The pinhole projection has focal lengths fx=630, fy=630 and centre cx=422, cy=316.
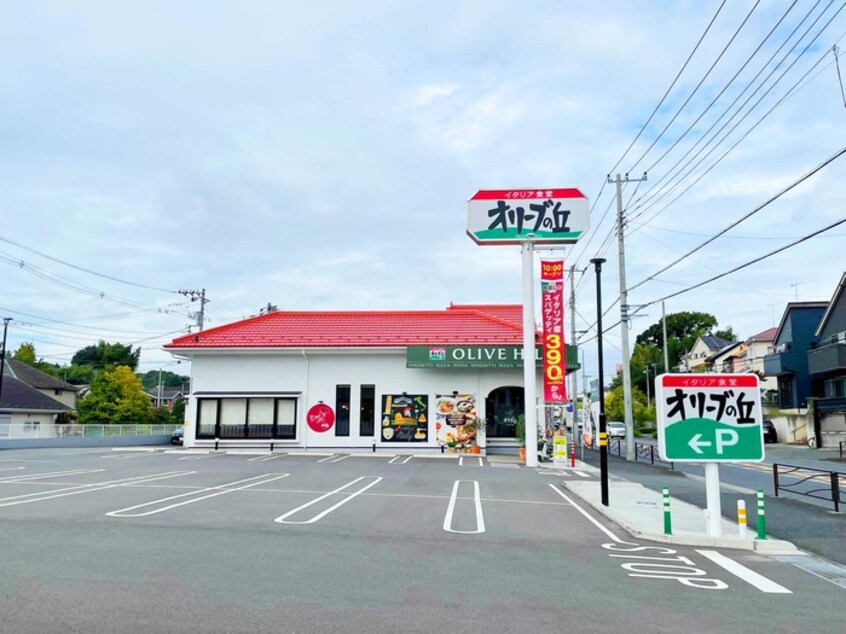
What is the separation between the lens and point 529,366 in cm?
2384

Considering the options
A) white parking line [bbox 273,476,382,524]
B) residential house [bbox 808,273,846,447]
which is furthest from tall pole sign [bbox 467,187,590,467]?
residential house [bbox 808,273,846,447]

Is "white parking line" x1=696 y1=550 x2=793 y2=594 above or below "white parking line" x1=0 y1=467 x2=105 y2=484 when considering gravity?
below

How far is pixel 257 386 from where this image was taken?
2978cm

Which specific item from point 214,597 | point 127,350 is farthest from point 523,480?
point 127,350

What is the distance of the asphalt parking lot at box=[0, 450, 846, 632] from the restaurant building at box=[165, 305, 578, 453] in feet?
47.4

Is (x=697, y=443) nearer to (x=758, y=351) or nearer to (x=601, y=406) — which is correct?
(x=601, y=406)

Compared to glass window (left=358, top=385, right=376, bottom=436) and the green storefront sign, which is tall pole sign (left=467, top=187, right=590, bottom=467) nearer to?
the green storefront sign

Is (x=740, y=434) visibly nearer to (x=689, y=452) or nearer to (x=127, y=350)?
(x=689, y=452)

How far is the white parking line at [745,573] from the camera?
7162 millimetres

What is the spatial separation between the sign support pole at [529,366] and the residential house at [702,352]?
171 ft

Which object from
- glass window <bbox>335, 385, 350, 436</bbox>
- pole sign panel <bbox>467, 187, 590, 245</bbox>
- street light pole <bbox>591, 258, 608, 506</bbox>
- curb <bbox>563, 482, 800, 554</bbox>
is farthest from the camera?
glass window <bbox>335, 385, 350, 436</bbox>

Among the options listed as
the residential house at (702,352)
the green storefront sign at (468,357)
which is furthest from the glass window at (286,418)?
the residential house at (702,352)

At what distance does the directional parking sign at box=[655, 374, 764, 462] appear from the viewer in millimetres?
10016

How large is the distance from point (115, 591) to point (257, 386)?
2419 cm
